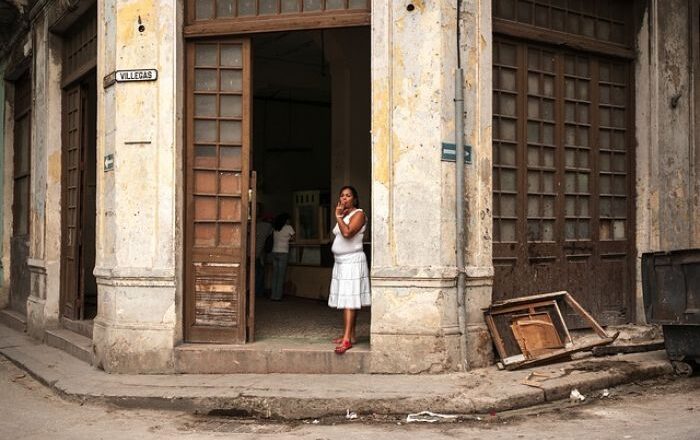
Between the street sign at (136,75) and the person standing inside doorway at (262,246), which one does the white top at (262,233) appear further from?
the street sign at (136,75)

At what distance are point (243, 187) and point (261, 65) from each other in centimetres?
851

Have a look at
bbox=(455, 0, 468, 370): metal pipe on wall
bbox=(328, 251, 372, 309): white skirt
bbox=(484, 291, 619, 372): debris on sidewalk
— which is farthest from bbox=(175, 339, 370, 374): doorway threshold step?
bbox=(484, 291, 619, 372): debris on sidewalk

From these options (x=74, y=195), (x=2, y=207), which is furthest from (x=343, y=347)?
(x=2, y=207)

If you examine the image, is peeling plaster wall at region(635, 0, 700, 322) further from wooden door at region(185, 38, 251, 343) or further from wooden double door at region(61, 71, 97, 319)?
wooden double door at region(61, 71, 97, 319)

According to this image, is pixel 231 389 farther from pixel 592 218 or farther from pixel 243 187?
pixel 592 218

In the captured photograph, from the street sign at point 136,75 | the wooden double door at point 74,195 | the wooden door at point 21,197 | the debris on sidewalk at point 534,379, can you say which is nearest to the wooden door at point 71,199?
the wooden double door at point 74,195

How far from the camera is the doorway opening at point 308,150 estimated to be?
1238cm

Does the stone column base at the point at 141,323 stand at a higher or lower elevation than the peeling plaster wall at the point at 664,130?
lower

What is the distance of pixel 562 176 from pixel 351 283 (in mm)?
3043

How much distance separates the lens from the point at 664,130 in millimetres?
10547

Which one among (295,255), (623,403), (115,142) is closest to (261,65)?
(295,255)

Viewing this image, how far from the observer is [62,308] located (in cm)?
1205

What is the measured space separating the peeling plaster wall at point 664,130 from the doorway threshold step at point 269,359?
4.27 m

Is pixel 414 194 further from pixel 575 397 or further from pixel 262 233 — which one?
pixel 262 233
